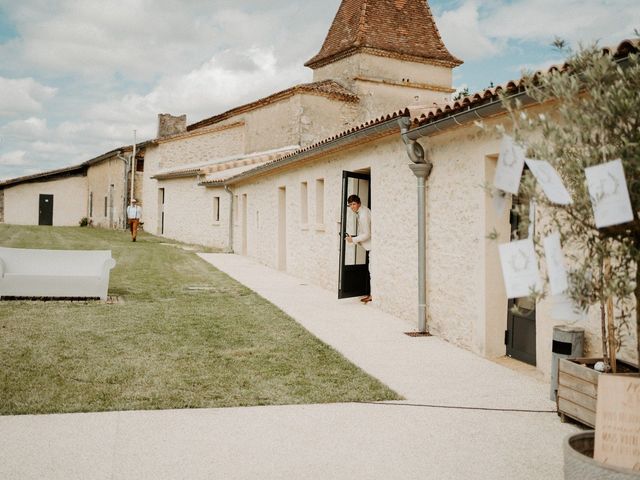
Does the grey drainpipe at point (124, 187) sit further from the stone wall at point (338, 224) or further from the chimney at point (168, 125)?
the stone wall at point (338, 224)

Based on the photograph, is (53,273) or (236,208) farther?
(236,208)

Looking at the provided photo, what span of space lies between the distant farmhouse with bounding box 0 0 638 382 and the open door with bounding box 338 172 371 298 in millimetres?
28

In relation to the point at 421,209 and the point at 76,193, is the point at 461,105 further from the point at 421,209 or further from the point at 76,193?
the point at 76,193

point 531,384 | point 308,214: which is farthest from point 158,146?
point 531,384

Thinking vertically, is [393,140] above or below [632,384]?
above

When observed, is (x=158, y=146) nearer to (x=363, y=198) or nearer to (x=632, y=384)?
(x=363, y=198)

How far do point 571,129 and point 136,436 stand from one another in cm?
330

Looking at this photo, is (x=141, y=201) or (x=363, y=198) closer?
(x=363, y=198)

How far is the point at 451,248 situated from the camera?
25.0 feet

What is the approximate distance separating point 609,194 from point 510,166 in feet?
1.81

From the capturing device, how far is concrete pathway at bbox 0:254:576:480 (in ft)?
11.8

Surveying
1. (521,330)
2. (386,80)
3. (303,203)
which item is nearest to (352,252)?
(303,203)

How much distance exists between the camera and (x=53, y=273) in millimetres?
9891

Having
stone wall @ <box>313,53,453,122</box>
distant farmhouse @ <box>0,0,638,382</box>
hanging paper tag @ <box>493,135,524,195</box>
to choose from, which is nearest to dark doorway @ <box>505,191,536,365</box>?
distant farmhouse @ <box>0,0,638,382</box>
